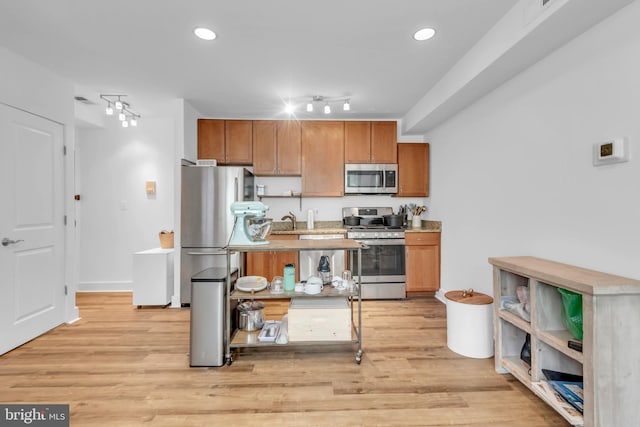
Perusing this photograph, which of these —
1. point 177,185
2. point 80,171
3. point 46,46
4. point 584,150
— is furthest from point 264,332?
point 80,171

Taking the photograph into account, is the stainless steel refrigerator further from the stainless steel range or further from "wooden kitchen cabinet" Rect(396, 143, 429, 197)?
"wooden kitchen cabinet" Rect(396, 143, 429, 197)

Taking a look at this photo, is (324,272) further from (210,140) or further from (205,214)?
(210,140)

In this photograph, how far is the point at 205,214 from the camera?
3596 mm

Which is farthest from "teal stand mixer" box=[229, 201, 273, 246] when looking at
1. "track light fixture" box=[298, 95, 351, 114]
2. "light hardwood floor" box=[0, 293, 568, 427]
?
"track light fixture" box=[298, 95, 351, 114]

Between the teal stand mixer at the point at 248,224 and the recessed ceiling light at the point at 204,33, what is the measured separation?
1.32 m

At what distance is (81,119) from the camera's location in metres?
3.95

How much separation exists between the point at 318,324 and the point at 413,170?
9.45ft

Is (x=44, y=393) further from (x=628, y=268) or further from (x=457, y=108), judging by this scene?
(x=457, y=108)

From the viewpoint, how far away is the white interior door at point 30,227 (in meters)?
2.54

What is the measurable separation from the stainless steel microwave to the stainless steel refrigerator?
1.64m

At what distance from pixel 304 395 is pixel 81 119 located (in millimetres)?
4418

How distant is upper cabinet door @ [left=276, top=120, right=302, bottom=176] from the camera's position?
424 cm

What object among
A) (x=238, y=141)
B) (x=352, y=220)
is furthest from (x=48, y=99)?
(x=352, y=220)

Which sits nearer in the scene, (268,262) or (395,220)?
(268,262)
